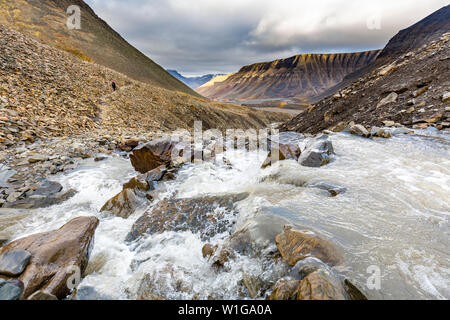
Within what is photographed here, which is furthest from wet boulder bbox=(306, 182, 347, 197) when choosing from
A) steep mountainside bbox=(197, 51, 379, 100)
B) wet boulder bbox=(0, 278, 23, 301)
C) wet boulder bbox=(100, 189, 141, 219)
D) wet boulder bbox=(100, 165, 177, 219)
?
steep mountainside bbox=(197, 51, 379, 100)

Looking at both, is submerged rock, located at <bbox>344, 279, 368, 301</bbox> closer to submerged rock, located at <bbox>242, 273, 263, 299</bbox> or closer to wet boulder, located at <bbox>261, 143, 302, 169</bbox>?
submerged rock, located at <bbox>242, 273, 263, 299</bbox>

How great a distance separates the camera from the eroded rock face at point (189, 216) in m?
4.25

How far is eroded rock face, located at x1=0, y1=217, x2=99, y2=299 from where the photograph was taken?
8.81ft

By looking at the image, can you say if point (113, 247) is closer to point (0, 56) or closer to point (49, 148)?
point (49, 148)

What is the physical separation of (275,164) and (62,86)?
15.4 meters

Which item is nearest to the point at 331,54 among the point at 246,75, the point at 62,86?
the point at 246,75

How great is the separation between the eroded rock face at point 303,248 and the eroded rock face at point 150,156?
17.3ft

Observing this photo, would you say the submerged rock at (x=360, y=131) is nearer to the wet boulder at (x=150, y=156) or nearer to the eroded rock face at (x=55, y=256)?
the wet boulder at (x=150, y=156)

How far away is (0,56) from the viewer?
1208 centimetres

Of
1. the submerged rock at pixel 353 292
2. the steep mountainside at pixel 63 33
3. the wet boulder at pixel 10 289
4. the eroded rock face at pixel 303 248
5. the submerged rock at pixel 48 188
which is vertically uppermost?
the steep mountainside at pixel 63 33

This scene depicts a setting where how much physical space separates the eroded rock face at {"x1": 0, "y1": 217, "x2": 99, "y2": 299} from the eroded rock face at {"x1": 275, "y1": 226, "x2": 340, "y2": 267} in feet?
10.1

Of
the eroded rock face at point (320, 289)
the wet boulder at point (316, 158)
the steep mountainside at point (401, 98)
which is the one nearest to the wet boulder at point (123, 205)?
the eroded rock face at point (320, 289)

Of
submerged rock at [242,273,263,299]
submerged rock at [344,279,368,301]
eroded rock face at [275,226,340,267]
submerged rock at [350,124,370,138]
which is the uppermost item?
submerged rock at [350,124,370,138]
